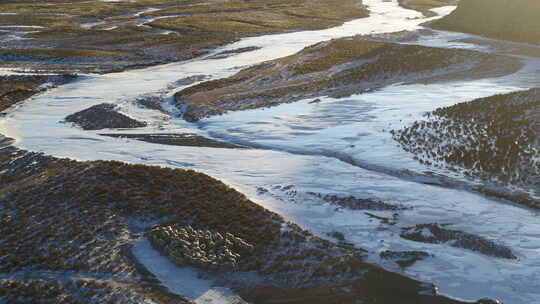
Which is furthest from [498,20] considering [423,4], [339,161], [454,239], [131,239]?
[131,239]

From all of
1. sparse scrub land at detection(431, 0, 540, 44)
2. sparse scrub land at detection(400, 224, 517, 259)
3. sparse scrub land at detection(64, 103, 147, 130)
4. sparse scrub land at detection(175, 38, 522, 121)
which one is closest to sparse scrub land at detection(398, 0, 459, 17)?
sparse scrub land at detection(431, 0, 540, 44)

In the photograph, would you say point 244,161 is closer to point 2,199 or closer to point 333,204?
point 333,204

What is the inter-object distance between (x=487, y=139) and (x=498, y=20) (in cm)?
4336

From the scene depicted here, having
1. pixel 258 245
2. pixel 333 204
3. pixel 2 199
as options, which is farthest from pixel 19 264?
pixel 333 204

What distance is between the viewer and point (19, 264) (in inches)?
579

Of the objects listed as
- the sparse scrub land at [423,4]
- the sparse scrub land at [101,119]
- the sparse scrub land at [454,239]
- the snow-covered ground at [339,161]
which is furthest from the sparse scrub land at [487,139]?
the sparse scrub land at [423,4]

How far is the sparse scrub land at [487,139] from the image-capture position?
20.6 m

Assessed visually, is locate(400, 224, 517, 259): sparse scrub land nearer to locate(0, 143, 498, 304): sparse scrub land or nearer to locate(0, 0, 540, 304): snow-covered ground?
locate(0, 0, 540, 304): snow-covered ground

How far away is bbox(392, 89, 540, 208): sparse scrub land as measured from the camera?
→ 20.6 meters

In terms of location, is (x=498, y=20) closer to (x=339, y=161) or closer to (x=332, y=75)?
(x=332, y=75)

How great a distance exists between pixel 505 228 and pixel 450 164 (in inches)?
223

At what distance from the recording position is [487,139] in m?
23.7

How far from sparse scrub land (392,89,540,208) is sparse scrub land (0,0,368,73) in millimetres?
35827

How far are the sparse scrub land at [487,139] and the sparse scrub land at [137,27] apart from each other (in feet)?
118
